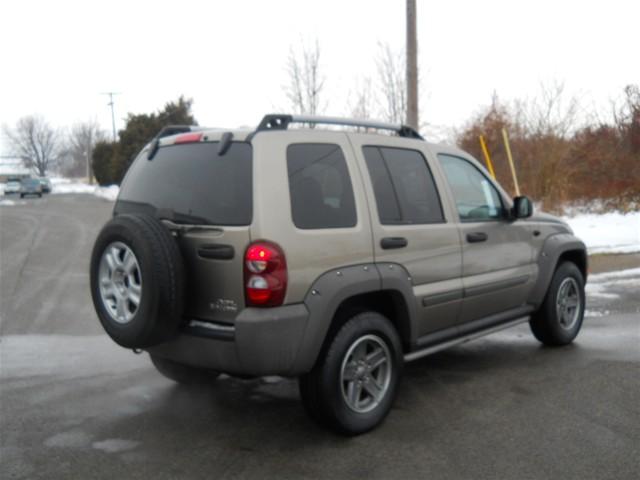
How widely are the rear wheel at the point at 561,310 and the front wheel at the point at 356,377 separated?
221 centimetres

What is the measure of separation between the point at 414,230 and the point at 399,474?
1.67m

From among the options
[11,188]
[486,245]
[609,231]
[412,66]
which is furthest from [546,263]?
[11,188]

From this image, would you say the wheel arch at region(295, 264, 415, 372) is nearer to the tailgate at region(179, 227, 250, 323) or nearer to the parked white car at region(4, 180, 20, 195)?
the tailgate at region(179, 227, 250, 323)

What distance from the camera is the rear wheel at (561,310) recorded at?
19.7ft

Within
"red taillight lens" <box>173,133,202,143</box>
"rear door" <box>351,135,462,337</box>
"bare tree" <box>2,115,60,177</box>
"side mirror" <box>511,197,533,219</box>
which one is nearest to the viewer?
"red taillight lens" <box>173,133,202,143</box>

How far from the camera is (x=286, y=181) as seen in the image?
12.7ft

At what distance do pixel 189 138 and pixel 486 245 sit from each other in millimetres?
2486

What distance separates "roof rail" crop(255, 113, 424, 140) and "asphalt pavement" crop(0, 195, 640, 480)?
6.47 feet

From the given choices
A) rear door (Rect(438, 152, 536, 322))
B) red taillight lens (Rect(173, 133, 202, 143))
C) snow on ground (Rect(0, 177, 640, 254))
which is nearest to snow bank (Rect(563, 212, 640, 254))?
snow on ground (Rect(0, 177, 640, 254))

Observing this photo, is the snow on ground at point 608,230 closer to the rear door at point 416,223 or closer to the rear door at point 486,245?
the rear door at point 486,245

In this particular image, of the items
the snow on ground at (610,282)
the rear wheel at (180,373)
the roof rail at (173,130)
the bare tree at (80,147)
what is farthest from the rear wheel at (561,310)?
the bare tree at (80,147)

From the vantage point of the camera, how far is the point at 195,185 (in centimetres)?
409

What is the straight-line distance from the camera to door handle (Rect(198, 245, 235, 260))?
3.75 m

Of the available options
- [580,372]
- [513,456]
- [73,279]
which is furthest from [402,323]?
[73,279]
